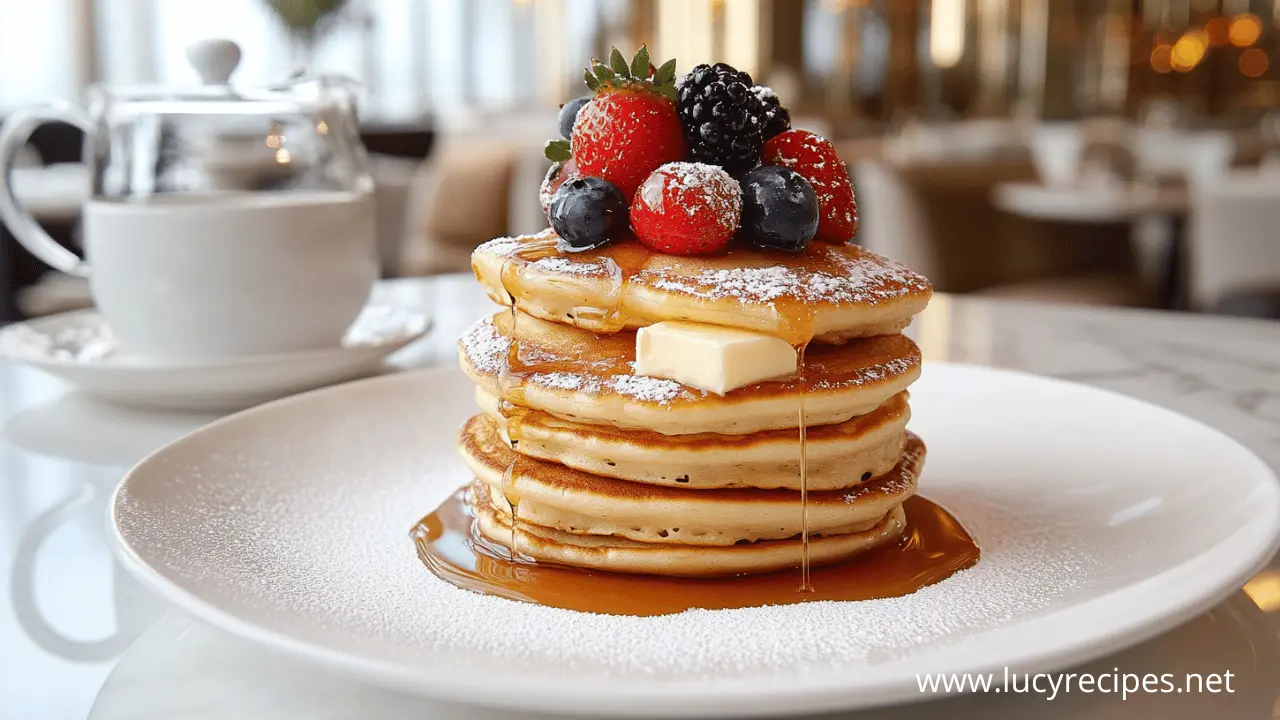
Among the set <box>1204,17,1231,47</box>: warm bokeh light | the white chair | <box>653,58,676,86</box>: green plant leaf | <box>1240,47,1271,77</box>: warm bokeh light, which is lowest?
the white chair

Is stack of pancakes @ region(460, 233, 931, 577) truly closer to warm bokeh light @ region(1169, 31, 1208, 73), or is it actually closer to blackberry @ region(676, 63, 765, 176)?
blackberry @ region(676, 63, 765, 176)

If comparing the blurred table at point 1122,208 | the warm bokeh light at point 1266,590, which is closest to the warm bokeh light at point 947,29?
the blurred table at point 1122,208

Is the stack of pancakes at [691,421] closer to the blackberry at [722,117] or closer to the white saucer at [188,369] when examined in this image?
the blackberry at [722,117]

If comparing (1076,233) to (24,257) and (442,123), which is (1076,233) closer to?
(24,257)

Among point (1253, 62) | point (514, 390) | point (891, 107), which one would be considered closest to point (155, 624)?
point (514, 390)

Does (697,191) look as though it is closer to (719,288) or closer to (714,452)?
(719,288)

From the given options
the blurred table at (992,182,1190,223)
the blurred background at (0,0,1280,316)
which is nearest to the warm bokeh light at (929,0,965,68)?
the blurred background at (0,0,1280,316)
